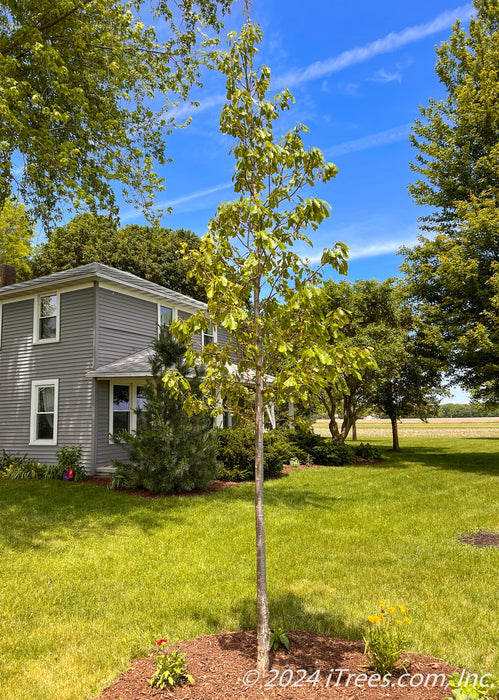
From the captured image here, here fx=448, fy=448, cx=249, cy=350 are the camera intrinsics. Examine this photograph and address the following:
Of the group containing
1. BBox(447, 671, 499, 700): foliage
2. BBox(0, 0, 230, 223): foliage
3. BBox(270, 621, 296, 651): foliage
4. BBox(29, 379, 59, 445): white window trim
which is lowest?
BBox(270, 621, 296, 651): foliage

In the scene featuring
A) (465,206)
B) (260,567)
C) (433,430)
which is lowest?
(433,430)

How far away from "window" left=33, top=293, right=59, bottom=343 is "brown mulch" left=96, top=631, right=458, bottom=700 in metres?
13.4

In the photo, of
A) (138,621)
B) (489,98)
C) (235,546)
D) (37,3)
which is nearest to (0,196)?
(37,3)

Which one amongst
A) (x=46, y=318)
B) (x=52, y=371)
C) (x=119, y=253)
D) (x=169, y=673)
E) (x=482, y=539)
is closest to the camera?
(x=169, y=673)

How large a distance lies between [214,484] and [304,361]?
10.2 m

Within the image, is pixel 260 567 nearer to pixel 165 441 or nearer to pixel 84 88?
pixel 165 441

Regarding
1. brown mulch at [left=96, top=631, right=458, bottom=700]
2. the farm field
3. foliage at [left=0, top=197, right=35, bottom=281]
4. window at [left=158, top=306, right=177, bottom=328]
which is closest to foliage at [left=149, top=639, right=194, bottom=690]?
A: brown mulch at [left=96, top=631, right=458, bottom=700]

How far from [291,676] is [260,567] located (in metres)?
0.72

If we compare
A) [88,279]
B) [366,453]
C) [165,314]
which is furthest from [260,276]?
[366,453]

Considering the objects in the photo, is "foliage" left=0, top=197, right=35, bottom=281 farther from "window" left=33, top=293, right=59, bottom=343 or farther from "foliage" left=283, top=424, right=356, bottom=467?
"foliage" left=283, top=424, right=356, bottom=467

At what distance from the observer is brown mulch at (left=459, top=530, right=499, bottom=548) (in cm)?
693

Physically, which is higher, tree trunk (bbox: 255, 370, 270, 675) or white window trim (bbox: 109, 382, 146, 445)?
white window trim (bbox: 109, 382, 146, 445)

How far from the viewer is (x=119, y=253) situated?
29281 mm

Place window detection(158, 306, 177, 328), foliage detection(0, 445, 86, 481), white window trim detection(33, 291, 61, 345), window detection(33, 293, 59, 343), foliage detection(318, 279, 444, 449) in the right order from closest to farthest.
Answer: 1. foliage detection(0, 445, 86, 481)
2. white window trim detection(33, 291, 61, 345)
3. window detection(33, 293, 59, 343)
4. window detection(158, 306, 177, 328)
5. foliage detection(318, 279, 444, 449)
